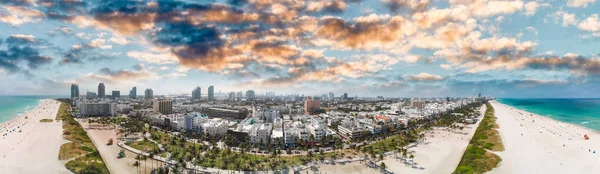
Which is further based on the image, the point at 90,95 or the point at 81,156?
the point at 90,95

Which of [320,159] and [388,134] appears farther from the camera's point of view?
[388,134]

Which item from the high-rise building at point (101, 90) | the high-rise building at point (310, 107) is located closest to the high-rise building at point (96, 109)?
the high-rise building at point (310, 107)

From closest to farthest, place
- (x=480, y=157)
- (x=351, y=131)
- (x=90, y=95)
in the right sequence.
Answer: (x=480, y=157)
(x=351, y=131)
(x=90, y=95)

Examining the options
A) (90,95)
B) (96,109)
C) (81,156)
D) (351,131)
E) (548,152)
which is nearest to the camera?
(81,156)

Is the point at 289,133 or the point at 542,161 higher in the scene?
the point at 289,133

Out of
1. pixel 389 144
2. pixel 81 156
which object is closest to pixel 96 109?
pixel 81 156

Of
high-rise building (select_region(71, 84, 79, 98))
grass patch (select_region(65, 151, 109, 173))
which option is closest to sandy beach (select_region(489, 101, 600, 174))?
grass patch (select_region(65, 151, 109, 173))

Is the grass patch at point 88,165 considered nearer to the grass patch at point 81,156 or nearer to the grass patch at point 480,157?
the grass patch at point 81,156

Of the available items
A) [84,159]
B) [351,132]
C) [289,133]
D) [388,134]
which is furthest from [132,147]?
[388,134]

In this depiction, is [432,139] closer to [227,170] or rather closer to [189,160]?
[227,170]

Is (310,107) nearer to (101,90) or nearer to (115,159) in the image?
(115,159)

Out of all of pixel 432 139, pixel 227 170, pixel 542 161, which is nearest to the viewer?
pixel 227 170
